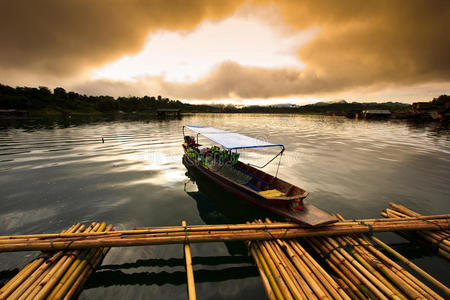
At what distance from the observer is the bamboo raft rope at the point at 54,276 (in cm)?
454

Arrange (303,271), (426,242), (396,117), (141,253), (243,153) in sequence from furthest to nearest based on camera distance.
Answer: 1. (396,117)
2. (243,153)
3. (426,242)
4. (141,253)
5. (303,271)

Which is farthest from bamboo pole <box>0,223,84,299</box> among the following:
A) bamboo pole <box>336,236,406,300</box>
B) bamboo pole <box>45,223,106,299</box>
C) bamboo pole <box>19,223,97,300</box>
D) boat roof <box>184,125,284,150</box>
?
bamboo pole <box>336,236,406,300</box>

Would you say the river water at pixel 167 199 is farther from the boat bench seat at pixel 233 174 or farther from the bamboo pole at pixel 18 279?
the bamboo pole at pixel 18 279

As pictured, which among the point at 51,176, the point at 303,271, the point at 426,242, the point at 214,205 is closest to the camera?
the point at 303,271

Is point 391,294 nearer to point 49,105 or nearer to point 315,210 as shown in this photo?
point 315,210

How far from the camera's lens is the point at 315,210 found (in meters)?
8.20

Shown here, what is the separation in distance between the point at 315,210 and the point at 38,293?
34.2 feet

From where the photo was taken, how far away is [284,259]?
5824mm

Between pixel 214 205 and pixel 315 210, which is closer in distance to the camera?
pixel 315 210

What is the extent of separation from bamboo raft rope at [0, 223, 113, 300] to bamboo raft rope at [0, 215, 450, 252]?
337 millimetres

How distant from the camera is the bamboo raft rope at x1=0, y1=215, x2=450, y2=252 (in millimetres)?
5906

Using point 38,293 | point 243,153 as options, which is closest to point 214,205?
point 38,293

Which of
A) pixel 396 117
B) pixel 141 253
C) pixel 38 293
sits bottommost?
pixel 141 253

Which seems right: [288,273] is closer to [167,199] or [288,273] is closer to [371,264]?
[371,264]
